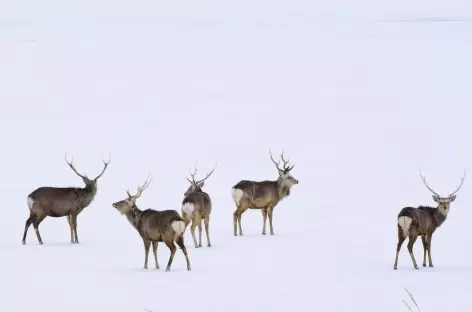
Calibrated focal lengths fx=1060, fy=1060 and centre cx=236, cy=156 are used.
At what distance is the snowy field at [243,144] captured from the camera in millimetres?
14188

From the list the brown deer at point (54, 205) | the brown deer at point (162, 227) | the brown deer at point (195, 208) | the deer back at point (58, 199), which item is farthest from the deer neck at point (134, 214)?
the deer back at point (58, 199)

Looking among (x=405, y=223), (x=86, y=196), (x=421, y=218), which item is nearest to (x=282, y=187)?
(x=86, y=196)

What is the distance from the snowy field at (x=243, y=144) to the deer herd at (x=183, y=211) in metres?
0.43

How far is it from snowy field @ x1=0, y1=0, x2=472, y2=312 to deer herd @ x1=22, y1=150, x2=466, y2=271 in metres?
0.43

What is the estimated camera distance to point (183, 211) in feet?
57.5

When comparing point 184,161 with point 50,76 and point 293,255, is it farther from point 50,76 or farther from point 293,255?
point 50,76

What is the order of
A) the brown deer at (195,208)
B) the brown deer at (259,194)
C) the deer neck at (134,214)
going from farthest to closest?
the brown deer at (259,194) → the brown deer at (195,208) → the deer neck at (134,214)

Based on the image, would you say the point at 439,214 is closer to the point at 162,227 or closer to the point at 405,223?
the point at 405,223

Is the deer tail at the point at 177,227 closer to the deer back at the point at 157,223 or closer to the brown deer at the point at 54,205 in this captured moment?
the deer back at the point at 157,223

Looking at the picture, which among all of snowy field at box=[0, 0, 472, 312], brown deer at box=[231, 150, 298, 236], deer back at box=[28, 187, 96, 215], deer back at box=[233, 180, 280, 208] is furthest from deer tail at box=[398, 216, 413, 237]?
deer back at box=[28, 187, 96, 215]

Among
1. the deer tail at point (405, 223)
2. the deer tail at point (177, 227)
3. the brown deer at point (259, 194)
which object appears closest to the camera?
the deer tail at point (177, 227)

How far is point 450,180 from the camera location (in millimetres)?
27750

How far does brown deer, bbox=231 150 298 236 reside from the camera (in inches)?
771

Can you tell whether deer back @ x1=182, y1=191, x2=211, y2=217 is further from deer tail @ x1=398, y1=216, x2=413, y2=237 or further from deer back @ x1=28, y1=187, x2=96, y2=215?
deer tail @ x1=398, y1=216, x2=413, y2=237
